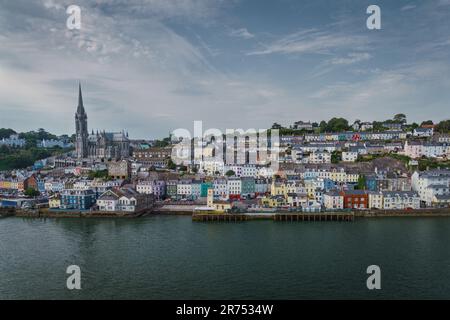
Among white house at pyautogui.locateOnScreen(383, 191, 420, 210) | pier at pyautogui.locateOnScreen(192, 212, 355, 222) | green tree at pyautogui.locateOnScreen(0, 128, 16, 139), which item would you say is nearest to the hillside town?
white house at pyautogui.locateOnScreen(383, 191, 420, 210)

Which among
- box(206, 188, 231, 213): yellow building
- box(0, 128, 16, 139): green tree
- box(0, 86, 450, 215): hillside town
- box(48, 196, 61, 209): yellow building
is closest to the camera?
box(206, 188, 231, 213): yellow building

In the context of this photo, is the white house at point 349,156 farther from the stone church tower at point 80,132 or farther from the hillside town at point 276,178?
the stone church tower at point 80,132

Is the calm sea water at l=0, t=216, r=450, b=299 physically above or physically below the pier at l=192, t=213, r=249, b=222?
below

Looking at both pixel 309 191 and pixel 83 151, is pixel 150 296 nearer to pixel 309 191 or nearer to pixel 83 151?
pixel 309 191

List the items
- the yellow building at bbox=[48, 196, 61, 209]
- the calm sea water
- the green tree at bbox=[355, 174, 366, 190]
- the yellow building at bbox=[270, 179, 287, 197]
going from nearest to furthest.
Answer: the calm sea water < the yellow building at bbox=[48, 196, 61, 209] < the yellow building at bbox=[270, 179, 287, 197] < the green tree at bbox=[355, 174, 366, 190]

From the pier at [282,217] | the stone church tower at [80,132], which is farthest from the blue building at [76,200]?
the stone church tower at [80,132]

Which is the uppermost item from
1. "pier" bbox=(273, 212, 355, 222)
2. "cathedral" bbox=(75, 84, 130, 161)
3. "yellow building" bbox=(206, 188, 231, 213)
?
"cathedral" bbox=(75, 84, 130, 161)

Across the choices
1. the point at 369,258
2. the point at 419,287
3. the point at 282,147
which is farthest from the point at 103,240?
the point at 282,147

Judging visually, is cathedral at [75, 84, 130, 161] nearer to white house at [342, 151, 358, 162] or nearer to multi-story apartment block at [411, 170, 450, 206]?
white house at [342, 151, 358, 162]
